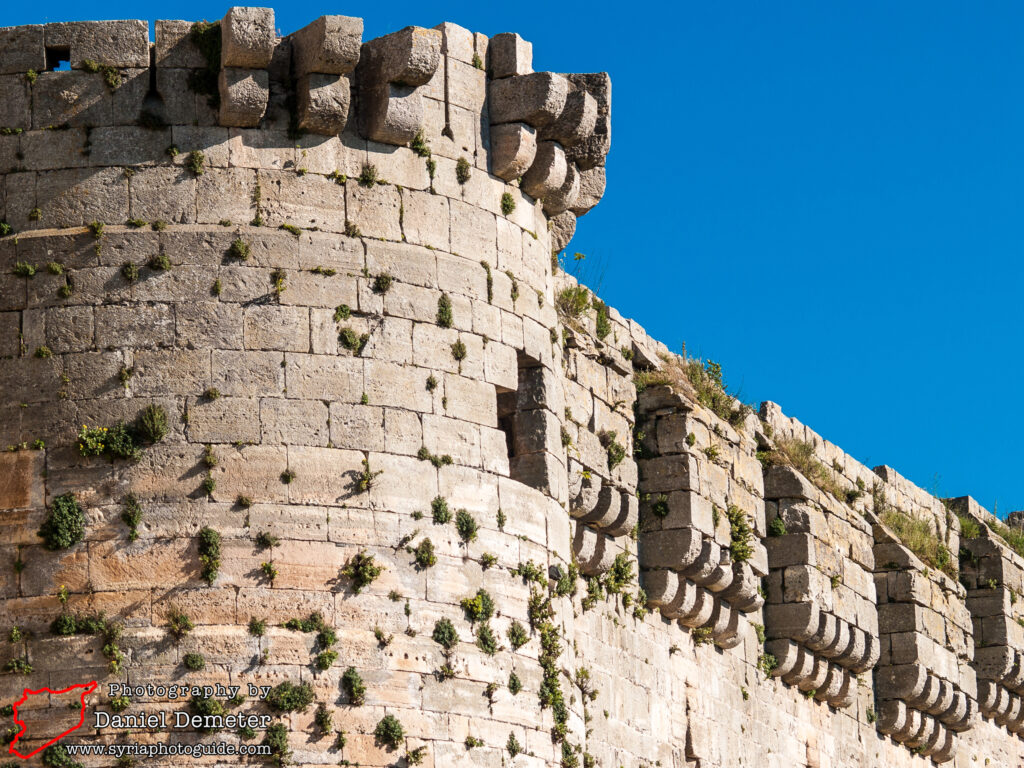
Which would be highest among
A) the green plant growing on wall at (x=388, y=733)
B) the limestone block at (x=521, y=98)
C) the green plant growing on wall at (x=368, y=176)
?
the limestone block at (x=521, y=98)

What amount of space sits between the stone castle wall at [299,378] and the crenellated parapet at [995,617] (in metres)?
9.46

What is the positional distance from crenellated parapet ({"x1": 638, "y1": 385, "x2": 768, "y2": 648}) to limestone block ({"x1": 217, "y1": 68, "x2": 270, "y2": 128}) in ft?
18.7

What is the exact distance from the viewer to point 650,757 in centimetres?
1752

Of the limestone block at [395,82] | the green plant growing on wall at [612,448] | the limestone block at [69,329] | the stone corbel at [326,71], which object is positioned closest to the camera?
the limestone block at [69,329]

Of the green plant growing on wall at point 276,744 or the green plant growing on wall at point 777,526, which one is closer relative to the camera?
the green plant growing on wall at point 276,744

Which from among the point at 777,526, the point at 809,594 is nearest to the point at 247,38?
the point at 777,526

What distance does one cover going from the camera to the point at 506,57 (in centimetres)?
1533

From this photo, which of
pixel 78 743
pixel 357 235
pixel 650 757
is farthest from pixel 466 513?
pixel 650 757

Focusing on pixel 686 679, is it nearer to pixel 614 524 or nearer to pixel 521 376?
pixel 614 524

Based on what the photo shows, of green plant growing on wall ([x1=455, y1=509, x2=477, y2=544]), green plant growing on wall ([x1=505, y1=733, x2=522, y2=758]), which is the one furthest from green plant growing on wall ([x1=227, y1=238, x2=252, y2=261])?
green plant growing on wall ([x1=505, y1=733, x2=522, y2=758])

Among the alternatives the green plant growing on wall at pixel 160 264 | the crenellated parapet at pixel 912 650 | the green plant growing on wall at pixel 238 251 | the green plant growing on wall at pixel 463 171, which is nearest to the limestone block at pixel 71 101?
the green plant growing on wall at pixel 160 264

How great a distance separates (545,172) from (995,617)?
11.4 metres

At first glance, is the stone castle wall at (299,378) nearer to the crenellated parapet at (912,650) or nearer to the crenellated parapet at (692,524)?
the crenellated parapet at (692,524)

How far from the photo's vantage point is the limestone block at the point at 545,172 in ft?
50.9
